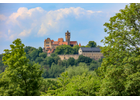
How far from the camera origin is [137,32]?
4.94 m

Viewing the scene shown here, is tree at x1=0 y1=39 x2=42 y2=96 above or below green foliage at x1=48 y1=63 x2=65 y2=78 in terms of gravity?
above

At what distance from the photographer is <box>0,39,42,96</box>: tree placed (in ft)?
23.4

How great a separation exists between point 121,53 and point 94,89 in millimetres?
2764

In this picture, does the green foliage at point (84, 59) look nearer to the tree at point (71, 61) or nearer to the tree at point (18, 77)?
the tree at point (71, 61)

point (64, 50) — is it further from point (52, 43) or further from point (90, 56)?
point (52, 43)

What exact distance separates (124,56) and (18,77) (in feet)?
15.8

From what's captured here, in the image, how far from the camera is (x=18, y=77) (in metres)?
7.46

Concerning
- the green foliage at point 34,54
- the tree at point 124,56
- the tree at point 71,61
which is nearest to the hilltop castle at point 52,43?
the green foliage at point 34,54

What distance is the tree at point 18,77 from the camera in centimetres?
714

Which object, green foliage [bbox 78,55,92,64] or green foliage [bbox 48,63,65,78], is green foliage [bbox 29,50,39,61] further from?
green foliage [bbox 78,55,92,64]

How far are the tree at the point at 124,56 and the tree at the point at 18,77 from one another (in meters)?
3.54

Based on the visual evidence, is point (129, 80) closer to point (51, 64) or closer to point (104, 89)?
point (104, 89)

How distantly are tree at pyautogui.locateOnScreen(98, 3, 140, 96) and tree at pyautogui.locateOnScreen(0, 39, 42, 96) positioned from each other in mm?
3539

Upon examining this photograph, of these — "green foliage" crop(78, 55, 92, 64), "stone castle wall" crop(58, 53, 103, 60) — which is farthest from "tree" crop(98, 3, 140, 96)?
"stone castle wall" crop(58, 53, 103, 60)
